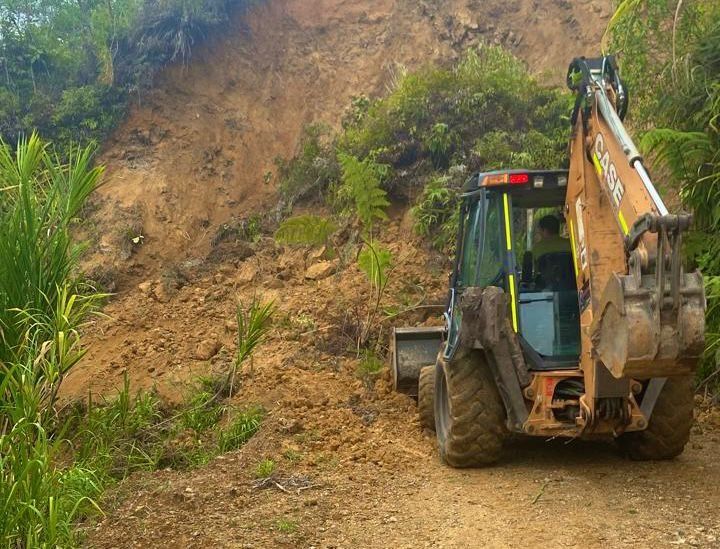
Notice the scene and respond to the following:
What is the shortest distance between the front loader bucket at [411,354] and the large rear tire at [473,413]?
241cm

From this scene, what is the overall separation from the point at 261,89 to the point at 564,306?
41.4ft

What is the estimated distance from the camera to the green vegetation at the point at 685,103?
8320 mm

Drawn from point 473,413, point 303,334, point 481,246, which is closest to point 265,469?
point 473,413

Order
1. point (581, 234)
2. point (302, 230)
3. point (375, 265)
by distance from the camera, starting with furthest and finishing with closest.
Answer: point (302, 230), point (375, 265), point (581, 234)

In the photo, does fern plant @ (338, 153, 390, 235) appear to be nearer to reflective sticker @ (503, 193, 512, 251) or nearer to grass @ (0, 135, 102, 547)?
reflective sticker @ (503, 193, 512, 251)

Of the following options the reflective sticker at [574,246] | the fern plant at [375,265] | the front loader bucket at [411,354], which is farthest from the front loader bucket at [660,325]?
the fern plant at [375,265]

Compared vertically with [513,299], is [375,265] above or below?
above

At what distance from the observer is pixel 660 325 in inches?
169

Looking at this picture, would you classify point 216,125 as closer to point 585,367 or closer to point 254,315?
point 254,315

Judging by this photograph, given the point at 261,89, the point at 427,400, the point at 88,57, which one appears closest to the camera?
the point at 427,400

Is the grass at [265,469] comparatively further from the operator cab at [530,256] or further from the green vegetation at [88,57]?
the green vegetation at [88,57]

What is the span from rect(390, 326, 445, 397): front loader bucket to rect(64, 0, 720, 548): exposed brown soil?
9.8 inches

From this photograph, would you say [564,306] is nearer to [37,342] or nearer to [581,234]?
[581,234]

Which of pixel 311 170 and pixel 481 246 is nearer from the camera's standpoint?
pixel 481 246
